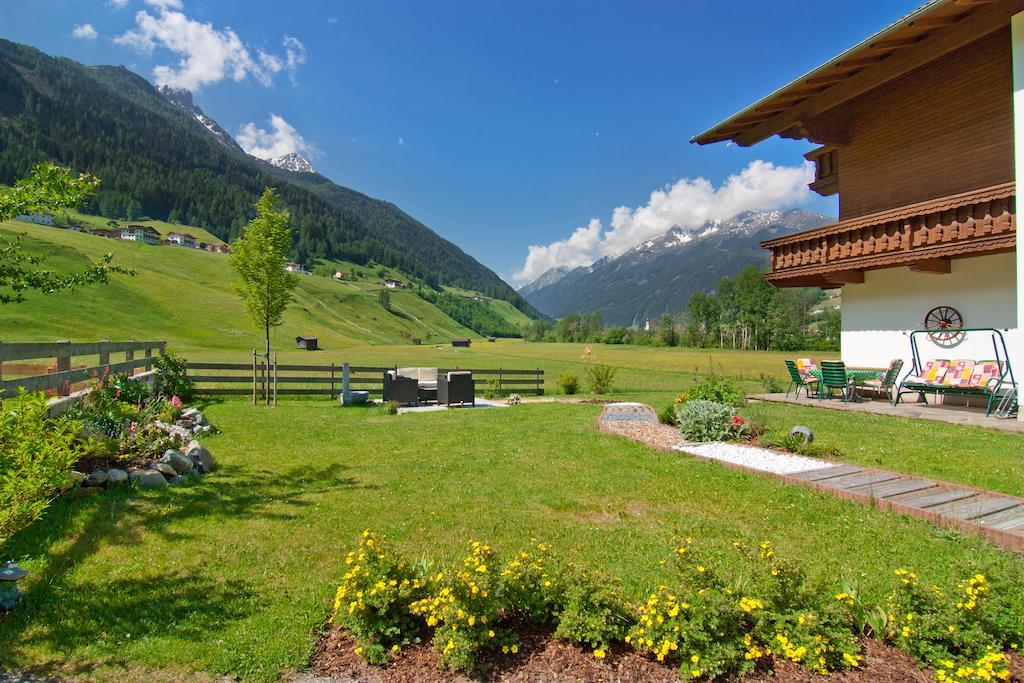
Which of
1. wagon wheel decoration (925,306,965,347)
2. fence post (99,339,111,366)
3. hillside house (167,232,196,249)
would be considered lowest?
fence post (99,339,111,366)

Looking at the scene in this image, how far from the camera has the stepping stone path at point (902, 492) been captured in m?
4.52

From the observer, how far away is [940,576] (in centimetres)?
370

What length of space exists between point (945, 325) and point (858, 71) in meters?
6.65

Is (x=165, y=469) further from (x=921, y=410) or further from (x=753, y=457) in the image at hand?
(x=921, y=410)

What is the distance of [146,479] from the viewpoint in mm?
5859

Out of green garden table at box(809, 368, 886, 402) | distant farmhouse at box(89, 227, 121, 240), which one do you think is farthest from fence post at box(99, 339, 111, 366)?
distant farmhouse at box(89, 227, 121, 240)

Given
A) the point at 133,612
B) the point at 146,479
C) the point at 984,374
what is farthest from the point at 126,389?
the point at 984,374

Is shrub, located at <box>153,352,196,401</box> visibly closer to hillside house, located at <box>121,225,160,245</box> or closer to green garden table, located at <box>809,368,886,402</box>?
green garden table, located at <box>809,368,886,402</box>

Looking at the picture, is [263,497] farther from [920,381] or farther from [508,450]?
[920,381]

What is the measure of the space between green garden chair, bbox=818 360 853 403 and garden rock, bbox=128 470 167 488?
548 inches

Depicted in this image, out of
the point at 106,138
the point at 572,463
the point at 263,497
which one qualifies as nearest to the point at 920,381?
the point at 572,463

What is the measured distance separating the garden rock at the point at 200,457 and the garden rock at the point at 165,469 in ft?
1.58

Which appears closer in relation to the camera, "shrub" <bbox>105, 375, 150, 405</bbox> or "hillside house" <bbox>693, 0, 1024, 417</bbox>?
"shrub" <bbox>105, 375, 150, 405</bbox>

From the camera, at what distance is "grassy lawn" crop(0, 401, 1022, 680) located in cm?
304
